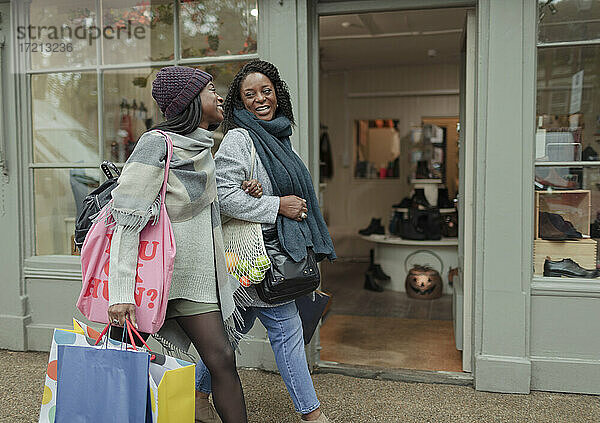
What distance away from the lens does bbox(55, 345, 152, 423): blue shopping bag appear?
182 centimetres

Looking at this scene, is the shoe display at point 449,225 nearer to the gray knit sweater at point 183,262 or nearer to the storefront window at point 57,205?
the storefront window at point 57,205

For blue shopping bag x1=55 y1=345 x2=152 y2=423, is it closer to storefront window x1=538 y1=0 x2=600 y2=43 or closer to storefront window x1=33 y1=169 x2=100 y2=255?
storefront window x1=33 y1=169 x2=100 y2=255

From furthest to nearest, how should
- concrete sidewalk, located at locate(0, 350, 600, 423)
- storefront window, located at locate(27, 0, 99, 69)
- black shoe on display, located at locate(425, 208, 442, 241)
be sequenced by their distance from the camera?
black shoe on display, located at locate(425, 208, 442, 241) → storefront window, located at locate(27, 0, 99, 69) → concrete sidewalk, located at locate(0, 350, 600, 423)

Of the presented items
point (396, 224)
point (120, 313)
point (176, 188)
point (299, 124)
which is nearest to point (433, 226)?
point (396, 224)

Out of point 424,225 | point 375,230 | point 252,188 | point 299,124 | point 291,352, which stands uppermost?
point 299,124

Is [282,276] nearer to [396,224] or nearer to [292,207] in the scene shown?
[292,207]

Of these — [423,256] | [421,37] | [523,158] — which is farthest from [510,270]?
[421,37]

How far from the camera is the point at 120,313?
1967 mm

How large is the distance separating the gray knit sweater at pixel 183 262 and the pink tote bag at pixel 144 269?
0.13ft

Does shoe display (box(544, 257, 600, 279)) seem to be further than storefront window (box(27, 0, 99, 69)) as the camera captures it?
No

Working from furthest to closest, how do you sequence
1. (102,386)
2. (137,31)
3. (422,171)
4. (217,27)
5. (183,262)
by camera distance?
(422,171) → (137,31) → (217,27) → (183,262) → (102,386)

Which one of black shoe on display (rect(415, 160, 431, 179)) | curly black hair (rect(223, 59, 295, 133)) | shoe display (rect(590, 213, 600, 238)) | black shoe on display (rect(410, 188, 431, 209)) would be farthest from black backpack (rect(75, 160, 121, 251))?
black shoe on display (rect(415, 160, 431, 179))

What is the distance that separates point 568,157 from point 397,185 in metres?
5.67

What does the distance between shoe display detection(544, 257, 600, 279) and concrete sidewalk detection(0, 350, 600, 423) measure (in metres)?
0.63
